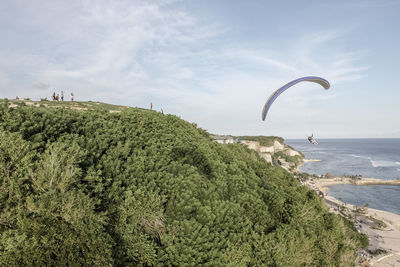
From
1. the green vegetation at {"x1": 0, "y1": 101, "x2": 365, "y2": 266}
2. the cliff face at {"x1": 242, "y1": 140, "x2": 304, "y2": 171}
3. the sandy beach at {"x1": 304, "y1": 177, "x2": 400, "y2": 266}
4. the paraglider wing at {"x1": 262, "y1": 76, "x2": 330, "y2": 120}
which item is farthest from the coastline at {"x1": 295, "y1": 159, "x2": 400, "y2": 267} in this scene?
the cliff face at {"x1": 242, "y1": 140, "x2": 304, "y2": 171}

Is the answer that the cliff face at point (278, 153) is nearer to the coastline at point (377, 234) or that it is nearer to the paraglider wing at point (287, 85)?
the coastline at point (377, 234)

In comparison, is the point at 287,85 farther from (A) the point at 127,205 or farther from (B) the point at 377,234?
(B) the point at 377,234

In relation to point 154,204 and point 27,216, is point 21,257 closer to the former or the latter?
point 27,216

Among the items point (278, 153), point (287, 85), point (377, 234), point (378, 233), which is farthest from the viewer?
point (278, 153)

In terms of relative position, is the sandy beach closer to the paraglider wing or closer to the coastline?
the coastline

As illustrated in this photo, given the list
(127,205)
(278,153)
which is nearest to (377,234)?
(127,205)

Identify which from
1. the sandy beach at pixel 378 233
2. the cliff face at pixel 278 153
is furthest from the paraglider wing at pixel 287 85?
the cliff face at pixel 278 153

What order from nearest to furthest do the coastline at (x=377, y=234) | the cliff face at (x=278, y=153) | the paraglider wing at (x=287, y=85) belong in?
the paraglider wing at (x=287, y=85) < the coastline at (x=377, y=234) < the cliff face at (x=278, y=153)

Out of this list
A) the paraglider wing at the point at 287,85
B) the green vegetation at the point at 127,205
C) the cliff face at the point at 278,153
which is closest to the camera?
the green vegetation at the point at 127,205
